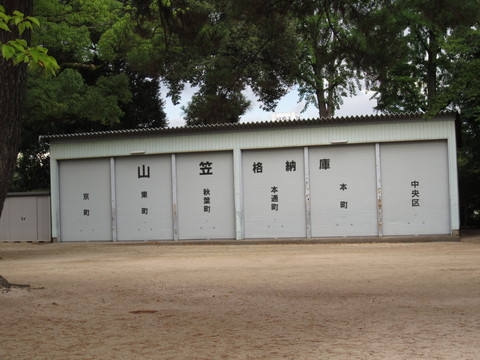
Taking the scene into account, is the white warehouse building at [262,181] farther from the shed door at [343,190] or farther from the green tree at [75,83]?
the green tree at [75,83]

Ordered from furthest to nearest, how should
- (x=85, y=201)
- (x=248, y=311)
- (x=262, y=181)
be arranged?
1. (x=85, y=201)
2. (x=262, y=181)
3. (x=248, y=311)

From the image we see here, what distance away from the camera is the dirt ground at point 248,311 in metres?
5.20

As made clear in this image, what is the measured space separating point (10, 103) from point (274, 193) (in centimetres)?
1298

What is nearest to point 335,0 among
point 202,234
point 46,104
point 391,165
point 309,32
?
point 309,32

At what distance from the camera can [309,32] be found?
456 inches

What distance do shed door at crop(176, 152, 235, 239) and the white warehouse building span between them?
0.11 feet

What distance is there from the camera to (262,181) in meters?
20.3

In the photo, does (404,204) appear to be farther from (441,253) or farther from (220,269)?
(220,269)

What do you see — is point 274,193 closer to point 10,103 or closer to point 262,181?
point 262,181

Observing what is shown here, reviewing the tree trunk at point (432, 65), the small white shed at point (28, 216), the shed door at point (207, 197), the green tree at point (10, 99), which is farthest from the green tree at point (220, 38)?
the tree trunk at point (432, 65)

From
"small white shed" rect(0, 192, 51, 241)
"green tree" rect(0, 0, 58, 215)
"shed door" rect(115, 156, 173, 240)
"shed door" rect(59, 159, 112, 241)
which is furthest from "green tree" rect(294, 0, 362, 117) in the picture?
"small white shed" rect(0, 192, 51, 241)

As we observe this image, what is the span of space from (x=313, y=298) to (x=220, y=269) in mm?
4266

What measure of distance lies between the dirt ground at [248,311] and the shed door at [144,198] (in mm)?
8246

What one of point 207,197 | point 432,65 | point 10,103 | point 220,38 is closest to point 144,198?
point 207,197
